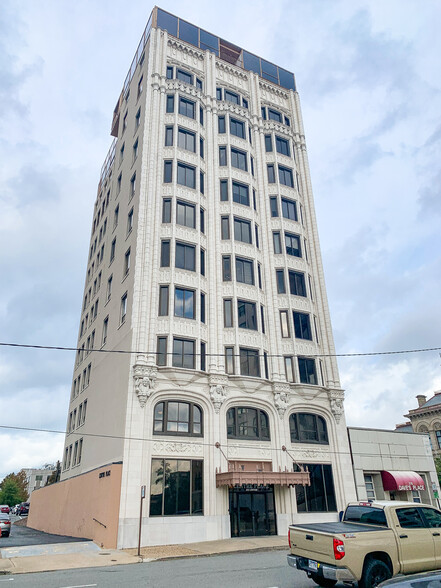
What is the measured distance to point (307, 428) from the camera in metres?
30.6

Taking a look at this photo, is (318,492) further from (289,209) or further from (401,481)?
(289,209)

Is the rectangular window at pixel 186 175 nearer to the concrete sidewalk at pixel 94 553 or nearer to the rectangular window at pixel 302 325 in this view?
the rectangular window at pixel 302 325

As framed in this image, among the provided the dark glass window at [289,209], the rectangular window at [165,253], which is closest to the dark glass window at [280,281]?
the dark glass window at [289,209]

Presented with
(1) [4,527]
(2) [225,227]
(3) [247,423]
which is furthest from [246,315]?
(1) [4,527]

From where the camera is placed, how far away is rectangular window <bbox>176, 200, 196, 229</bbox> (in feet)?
105

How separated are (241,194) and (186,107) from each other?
8.71 meters

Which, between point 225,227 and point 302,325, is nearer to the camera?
point 302,325

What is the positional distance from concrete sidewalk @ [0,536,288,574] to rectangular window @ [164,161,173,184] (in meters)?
24.0

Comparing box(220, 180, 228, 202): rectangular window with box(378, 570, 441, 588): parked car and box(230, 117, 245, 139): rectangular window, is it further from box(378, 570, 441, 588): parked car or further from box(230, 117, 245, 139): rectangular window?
box(378, 570, 441, 588): parked car

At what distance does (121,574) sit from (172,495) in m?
10.1

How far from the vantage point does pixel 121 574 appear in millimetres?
14266

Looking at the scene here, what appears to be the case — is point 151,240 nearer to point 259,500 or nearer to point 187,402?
point 187,402

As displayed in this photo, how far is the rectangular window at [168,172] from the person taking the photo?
109 ft

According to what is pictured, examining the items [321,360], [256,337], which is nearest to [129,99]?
[256,337]
